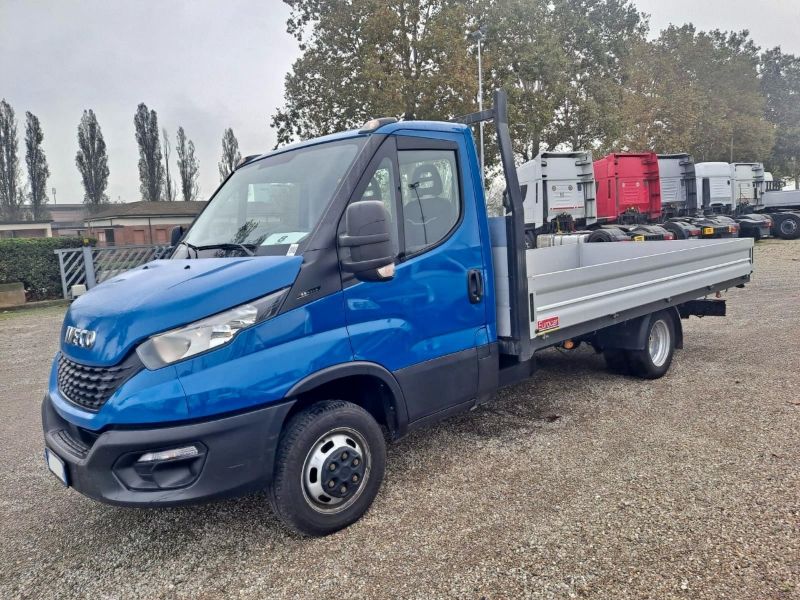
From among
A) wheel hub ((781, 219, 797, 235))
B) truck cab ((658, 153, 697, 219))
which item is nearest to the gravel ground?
truck cab ((658, 153, 697, 219))

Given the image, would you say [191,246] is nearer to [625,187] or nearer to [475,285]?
[475,285]

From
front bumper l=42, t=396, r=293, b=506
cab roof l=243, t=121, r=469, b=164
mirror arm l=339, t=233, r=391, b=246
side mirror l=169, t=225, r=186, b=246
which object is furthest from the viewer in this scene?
side mirror l=169, t=225, r=186, b=246

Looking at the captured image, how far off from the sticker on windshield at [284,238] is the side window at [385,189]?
0.46m

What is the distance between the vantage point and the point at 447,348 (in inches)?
148

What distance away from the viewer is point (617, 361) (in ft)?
19.7

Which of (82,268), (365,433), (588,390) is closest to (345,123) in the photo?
(82,268)

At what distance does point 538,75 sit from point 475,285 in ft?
83.1

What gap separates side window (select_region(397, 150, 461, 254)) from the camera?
11.8 ft

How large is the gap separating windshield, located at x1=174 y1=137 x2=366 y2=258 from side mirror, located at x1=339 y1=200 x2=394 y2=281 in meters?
0.30

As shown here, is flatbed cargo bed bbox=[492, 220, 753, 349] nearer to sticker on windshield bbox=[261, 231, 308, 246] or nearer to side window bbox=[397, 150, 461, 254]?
side window bbox=[397, 150, 461, 254]

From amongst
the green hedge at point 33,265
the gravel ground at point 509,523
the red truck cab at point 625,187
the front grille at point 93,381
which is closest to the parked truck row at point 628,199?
the red truck cab at point 625,187

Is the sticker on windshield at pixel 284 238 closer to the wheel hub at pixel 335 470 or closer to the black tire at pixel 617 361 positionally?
the wheel hub at pixel 335 470

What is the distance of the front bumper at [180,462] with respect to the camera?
8.73 feet

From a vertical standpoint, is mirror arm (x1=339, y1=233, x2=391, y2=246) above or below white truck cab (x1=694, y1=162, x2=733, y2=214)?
below
